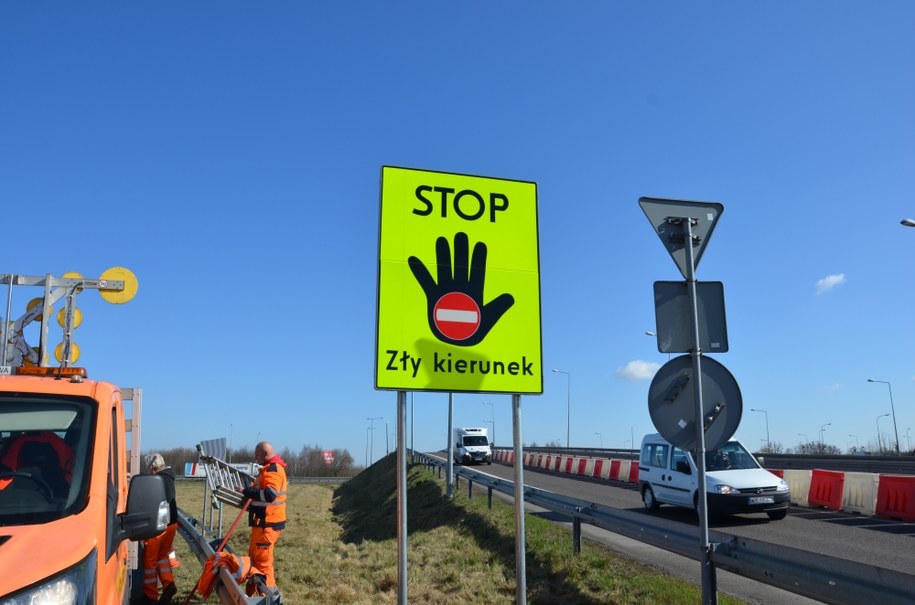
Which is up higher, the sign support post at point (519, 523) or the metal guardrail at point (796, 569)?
the sign support post at point (519, 523)

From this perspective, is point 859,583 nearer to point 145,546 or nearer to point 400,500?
point 400,500

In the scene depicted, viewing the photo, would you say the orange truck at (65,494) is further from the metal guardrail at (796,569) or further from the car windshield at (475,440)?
the car windshield at (475,440)

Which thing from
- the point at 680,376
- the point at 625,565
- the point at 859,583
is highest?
the point at 680,376

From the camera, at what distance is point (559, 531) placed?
39.3 feet

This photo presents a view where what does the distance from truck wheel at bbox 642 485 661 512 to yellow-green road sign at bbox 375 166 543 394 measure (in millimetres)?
14260

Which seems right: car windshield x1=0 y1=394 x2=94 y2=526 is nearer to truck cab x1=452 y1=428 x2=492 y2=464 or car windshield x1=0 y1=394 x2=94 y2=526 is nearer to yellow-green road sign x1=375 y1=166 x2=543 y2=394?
yellow-green road sign x1=375 y1=166 x2=543 y2=394

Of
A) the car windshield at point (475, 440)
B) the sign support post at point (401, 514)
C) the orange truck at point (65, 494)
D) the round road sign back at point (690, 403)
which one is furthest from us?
the car windshield at point (475, 440)

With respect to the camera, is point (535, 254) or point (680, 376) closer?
point (535, 254)

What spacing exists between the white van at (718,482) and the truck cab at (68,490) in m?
11.0

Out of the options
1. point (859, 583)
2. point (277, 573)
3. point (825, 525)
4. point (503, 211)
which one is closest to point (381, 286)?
point (503, 211)

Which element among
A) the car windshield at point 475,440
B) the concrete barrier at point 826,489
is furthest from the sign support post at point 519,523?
the car windshield at point 475,440

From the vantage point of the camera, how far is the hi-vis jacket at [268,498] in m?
8.25

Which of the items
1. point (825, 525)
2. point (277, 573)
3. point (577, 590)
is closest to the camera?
point (577, 590)

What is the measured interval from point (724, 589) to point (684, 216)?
4.80 m
